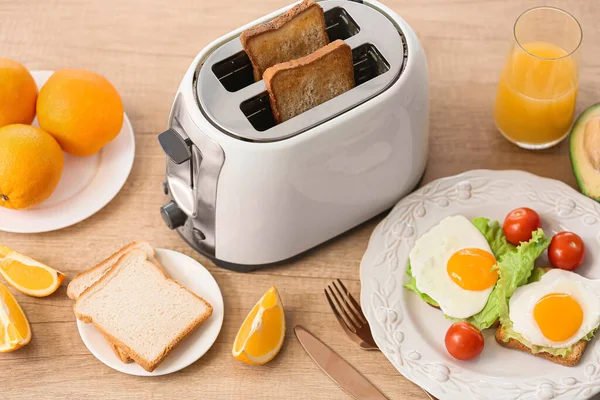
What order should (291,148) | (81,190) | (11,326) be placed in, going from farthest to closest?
(81,190), (11,326), (291,148)

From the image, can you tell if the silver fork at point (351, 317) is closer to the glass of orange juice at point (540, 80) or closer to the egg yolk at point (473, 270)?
the egg yolk at point (473, 270)

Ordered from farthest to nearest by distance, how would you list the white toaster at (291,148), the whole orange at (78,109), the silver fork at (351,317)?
the whole orange at (78,109) < the silver fork at (351,317) < the white toaster at (291,148)

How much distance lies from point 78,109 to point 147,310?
0.42 meters

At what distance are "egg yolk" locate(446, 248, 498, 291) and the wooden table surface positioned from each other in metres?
0.20

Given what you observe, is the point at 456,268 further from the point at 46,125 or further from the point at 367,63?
the point at 46,125

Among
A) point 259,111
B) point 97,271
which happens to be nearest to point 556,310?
point 259,111

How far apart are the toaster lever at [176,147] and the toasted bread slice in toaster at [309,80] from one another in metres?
0.17

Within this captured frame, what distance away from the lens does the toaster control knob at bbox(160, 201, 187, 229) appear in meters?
1.56

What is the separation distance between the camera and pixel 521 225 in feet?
4.99

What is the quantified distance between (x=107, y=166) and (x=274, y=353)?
556 mm

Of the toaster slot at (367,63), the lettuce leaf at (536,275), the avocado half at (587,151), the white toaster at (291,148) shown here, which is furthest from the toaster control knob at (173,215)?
the avocado half at (587,151)

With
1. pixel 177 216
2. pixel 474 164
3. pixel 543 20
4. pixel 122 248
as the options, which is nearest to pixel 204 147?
pixel 177 216

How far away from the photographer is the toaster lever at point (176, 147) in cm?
141

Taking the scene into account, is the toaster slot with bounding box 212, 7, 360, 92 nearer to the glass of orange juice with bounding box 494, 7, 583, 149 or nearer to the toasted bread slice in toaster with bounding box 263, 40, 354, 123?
the toasted bread slice in toaster with bounding box 263, 40, 354, 123
